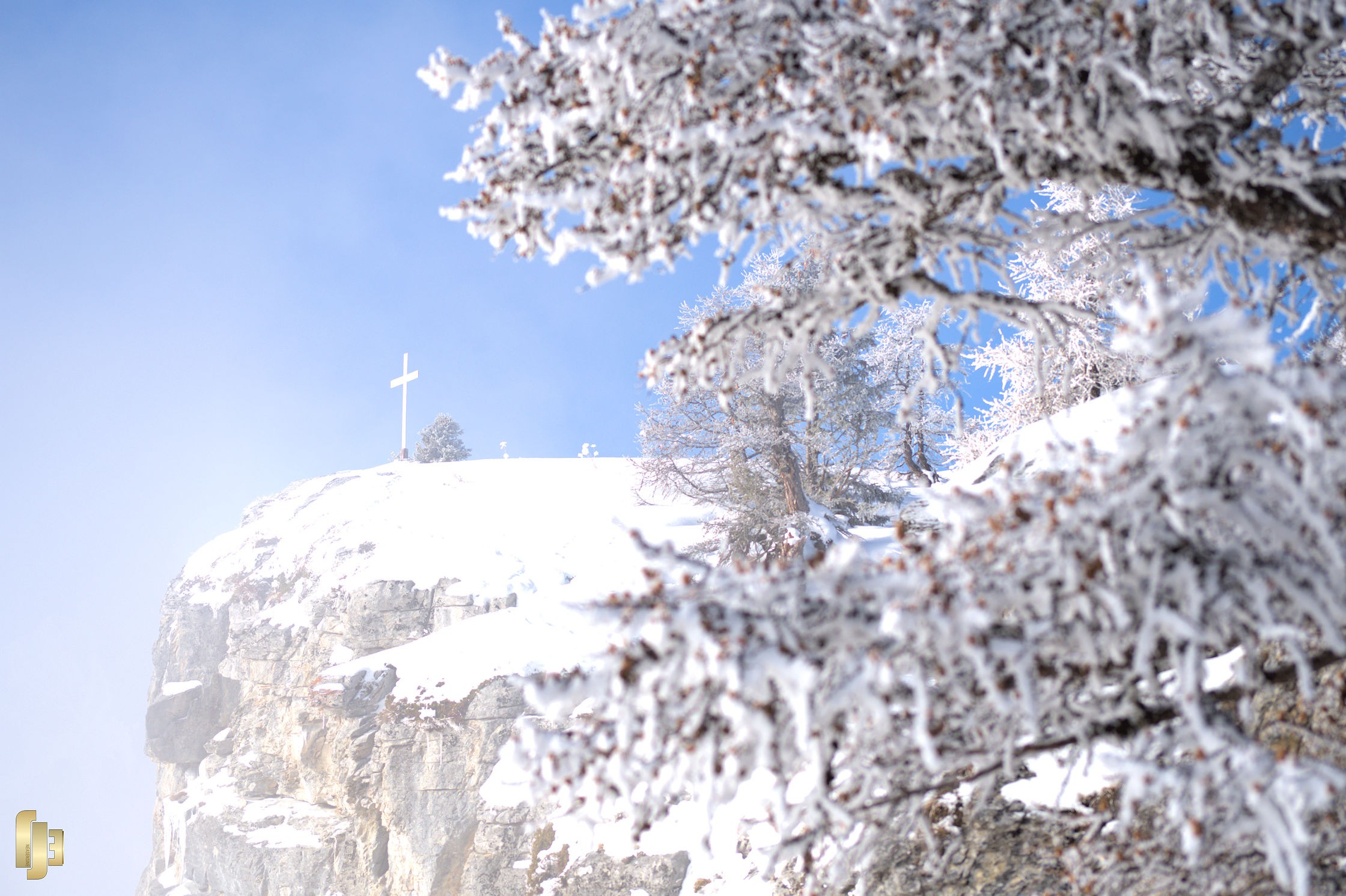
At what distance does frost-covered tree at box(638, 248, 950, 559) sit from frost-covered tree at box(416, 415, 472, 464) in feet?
68.6

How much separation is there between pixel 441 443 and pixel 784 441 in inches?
980

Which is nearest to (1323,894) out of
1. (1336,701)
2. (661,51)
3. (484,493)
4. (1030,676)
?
(1336,701)

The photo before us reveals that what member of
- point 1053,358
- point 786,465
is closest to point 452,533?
point 786,465

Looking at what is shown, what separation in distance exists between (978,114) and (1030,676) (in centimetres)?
195

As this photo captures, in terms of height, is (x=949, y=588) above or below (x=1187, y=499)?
below

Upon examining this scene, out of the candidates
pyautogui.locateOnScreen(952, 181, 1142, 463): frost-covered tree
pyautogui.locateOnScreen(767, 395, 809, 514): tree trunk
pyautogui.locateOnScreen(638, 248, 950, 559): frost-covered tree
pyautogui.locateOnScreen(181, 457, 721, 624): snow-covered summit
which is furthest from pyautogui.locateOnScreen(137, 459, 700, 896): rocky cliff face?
pyautogui.locateOnScreen(952, 181, 1142, 463): frost-covered tree

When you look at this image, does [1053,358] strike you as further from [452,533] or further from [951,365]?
[452,533]

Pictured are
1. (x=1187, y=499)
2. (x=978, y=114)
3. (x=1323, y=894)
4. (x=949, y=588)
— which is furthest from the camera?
(x=1323, y=894)

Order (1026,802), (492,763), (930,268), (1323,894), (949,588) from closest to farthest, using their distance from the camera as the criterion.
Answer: (949,588), (1323,894), (930,268), (1026,802), (492,763)

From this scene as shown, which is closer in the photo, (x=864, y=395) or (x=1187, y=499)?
(x=1187, y=499)

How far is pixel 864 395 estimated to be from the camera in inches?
613

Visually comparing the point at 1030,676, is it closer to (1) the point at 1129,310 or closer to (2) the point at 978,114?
(1) the point at 1129,310

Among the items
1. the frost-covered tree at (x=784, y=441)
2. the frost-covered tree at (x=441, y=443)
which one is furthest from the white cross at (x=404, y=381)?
the frost-covered tree at (x=784, y=441)

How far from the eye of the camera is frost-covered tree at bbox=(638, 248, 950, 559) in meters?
14.2
